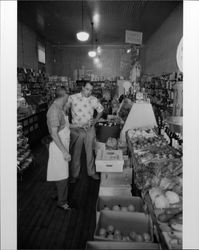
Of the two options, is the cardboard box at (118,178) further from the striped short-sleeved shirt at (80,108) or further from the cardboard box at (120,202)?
the striped short-sleeved shirt at (80,108)

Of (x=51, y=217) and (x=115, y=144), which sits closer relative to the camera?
(x=51, y=217)

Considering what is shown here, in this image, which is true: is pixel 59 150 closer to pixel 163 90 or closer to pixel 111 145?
pixel 111 145

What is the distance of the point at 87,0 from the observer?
871cm

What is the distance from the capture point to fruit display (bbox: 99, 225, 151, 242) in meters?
2.44

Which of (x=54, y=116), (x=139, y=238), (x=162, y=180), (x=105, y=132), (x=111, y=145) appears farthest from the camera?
(x=105, y=132)

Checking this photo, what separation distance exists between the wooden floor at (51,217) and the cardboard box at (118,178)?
0.47 metres

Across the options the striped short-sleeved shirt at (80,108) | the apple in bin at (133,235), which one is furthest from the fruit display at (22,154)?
the apple in bin at (133,235)

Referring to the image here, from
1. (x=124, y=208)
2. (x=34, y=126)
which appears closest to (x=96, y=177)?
(x=124, y=208)

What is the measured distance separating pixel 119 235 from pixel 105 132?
9.65 feet

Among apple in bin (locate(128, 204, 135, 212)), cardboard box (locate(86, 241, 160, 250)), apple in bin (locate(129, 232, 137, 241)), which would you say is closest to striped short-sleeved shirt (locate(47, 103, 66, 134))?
apple in bin (locate(128, 204, 135, 212))

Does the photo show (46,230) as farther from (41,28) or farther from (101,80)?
(101,80)

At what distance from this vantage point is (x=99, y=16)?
1080 centimetres

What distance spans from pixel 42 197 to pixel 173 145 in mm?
2203
